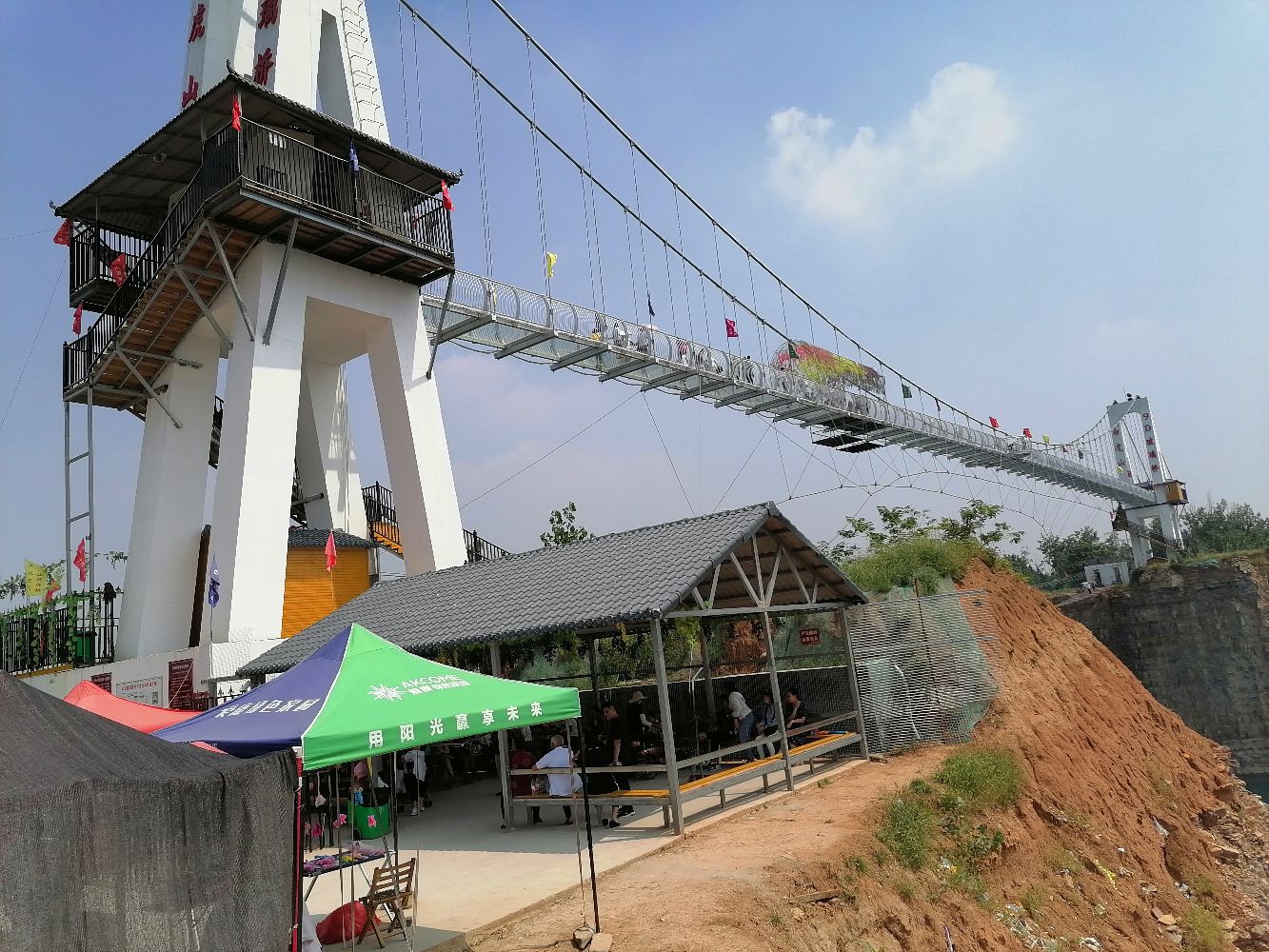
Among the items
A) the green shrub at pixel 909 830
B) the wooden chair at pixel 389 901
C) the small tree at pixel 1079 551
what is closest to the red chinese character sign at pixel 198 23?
the wooden chair at pixel 389 901

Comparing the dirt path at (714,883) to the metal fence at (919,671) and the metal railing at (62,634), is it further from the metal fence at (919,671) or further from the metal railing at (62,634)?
the metal railing at (62,634)

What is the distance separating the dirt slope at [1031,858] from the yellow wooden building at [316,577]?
11.4 m

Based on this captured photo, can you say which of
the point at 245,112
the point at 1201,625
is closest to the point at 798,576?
the point at 245,112

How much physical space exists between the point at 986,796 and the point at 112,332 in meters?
19.4

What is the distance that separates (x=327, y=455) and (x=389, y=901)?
1570 cm

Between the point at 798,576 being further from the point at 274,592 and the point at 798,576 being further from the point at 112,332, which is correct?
the point at 112,332

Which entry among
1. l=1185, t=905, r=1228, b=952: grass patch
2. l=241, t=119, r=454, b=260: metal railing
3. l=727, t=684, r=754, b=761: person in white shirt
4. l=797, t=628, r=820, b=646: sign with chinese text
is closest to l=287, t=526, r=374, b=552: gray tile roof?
l=241, t=119, r=454, b=260: metal railing

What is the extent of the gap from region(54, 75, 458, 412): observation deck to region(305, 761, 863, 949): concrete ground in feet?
33.5

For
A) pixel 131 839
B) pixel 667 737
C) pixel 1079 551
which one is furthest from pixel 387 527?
pixel 1079 551

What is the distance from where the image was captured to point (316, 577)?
61.8 ft

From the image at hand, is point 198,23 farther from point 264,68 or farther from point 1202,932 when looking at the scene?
point 1202,932

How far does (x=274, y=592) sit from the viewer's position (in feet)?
53.3

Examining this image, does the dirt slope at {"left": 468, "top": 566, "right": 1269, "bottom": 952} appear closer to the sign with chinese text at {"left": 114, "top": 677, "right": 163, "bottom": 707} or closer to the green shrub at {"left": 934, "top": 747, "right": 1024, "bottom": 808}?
the green shrub at {"left": 934, "top": 747, "right": 1024, "bottom": 808}

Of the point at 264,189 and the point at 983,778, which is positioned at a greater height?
the point at 264,189
